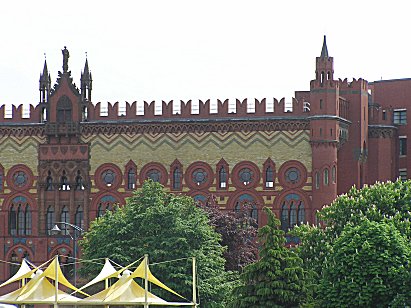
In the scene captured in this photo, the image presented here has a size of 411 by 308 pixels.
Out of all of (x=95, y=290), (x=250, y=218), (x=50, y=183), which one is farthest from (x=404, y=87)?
(x=95, y=290)

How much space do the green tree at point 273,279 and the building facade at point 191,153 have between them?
31505 millimetres

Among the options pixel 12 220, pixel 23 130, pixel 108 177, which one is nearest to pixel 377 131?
pixel 108 177

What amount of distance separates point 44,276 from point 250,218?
3526 centimetres

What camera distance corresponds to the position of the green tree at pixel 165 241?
293ft

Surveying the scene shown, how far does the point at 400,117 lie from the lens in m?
116

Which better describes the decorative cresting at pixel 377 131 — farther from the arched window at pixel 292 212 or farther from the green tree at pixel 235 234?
the green tree at pixel 235 234

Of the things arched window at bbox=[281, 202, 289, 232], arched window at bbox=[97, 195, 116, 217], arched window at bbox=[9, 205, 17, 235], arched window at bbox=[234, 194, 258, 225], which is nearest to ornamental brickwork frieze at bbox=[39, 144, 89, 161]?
arched window at bbox=[97, 195, 116, 217]

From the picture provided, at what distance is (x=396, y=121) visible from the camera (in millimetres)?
115688

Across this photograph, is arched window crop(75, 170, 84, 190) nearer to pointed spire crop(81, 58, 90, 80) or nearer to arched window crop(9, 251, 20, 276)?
arched window crop(9, 251, 20, 276)

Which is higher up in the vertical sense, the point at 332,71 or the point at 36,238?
the point at 332,71

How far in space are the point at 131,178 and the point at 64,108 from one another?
7088 mm

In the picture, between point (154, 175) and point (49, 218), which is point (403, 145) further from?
point (49, 218)

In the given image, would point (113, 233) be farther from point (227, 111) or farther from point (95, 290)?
point (227, 111)

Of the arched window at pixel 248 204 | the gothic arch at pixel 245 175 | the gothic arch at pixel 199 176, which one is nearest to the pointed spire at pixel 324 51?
the gothic arch at pixel 245 175
